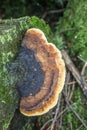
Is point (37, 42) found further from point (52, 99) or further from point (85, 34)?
point (85, 34)

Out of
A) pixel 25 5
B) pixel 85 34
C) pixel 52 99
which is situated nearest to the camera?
pixel 52 99

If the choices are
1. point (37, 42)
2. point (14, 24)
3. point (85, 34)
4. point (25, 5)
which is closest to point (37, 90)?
point (37, 42)

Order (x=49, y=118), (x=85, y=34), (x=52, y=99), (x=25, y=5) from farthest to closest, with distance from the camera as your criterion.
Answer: (x=25, y=5) < (x=85, y=34) < (x=49, y=118) < (x=52, y=99)

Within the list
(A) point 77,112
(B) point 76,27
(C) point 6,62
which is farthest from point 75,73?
(C) point 6,62

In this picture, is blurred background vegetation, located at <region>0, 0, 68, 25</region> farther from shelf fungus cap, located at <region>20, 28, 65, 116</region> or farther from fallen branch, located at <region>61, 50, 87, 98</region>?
shelf fungus cap, located at <region>20, 28, 65, 116</region>

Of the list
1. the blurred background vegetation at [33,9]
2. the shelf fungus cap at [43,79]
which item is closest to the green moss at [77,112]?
the shelf fungus cap at [43,79]

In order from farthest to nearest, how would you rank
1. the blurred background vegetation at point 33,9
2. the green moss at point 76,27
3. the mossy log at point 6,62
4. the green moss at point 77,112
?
the blurred background vegetation at point 33,9 < the green moss at point 76,27 < the green moss at point 77,112 < the mossy log at point 6,62

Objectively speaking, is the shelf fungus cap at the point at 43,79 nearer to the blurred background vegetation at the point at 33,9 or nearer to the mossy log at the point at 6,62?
the mossy log at the point at 6,62
